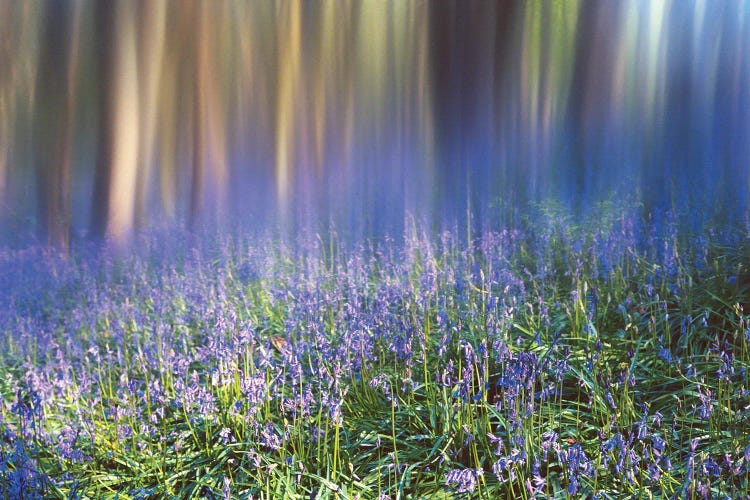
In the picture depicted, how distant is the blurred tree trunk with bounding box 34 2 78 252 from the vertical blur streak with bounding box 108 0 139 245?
26 centimetres

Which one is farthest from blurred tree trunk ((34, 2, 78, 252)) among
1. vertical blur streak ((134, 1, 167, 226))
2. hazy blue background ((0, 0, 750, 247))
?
vertical blur streak ((134, 1, 167, 226))

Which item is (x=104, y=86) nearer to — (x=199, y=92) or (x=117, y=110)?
(x=117, y=110)

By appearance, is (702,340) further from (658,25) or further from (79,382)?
(79,382)

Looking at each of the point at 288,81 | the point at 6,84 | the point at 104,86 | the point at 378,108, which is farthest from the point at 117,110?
the point at 378,108

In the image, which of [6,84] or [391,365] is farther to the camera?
[6,84]

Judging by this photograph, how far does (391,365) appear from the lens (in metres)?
2.03

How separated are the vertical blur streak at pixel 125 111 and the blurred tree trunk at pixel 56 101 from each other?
10.1 inches

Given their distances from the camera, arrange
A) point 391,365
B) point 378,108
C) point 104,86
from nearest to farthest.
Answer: point 391,365 → point 378,108 → point 104,86

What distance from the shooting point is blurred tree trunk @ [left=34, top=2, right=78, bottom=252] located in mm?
2533

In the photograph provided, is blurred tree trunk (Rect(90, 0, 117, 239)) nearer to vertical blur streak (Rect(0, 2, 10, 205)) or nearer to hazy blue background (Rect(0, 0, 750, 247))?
hazy blue background (Rect(0, 0, 750, 247))

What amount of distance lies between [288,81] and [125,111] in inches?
34.7

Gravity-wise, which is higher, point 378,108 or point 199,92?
point 199,92

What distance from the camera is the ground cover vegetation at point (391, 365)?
1458mm

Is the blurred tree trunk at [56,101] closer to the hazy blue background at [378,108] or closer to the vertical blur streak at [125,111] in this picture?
the hazy blue background at [378,108]
